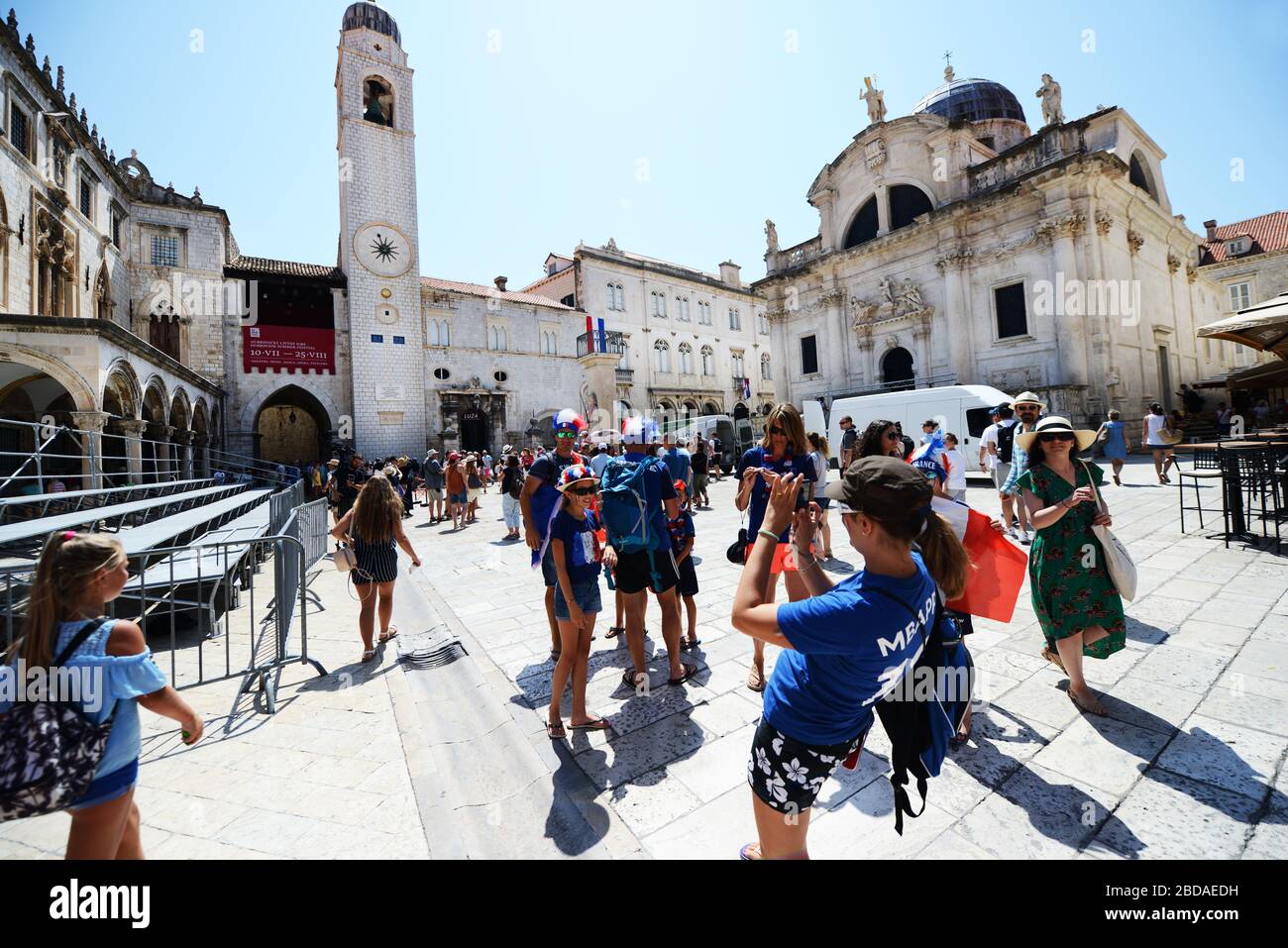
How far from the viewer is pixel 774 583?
1969 millimetres

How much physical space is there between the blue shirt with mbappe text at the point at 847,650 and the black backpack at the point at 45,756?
7.08ft

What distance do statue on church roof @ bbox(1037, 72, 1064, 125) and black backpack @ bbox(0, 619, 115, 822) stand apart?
27498 millimetres

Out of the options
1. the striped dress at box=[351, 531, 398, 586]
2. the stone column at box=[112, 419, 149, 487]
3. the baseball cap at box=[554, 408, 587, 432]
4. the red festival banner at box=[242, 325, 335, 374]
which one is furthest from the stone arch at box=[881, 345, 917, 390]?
the stone column at box=[112, 419, 149, 487]

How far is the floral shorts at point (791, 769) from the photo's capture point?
1.70 meters

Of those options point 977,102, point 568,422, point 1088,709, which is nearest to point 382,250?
point 568,422

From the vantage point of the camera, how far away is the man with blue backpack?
140 inches

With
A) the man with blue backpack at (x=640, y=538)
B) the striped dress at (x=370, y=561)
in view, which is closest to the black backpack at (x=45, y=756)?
the man with blue backpack at (x=640, y=538)

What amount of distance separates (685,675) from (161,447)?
19781 millimetres

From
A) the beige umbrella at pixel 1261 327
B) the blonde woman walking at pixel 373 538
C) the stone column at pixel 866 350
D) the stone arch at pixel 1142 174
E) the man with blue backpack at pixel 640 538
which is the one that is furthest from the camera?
the stone column at pixel 866 350

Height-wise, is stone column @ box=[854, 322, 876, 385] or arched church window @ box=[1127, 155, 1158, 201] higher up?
arched church window @ box=[1127, 155, 1158, 201]

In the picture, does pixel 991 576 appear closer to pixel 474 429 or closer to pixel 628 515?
pixel 628 515

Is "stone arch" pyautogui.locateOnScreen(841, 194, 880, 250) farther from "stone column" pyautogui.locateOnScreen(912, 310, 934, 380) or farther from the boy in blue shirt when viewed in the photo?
the boy in blue shirt

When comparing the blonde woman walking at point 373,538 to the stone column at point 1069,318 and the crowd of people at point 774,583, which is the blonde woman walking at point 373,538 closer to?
the crowd of people at point 774,583
